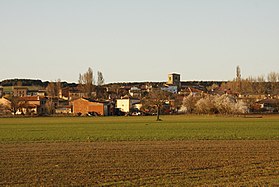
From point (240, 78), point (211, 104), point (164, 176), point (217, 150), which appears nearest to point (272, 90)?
point (240, 78)

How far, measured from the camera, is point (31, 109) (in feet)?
435

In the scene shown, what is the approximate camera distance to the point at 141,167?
834 inches

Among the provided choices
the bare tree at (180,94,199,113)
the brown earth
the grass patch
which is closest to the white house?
the bare tree at (180,94,199,113)

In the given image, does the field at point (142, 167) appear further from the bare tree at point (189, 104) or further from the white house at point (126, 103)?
the white house at point (126, 103)

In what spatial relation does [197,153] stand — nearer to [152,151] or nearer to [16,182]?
[152,151]

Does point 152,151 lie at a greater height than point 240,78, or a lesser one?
lesser

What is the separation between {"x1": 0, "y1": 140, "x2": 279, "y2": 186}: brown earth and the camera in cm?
1748

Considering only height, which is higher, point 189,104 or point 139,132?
point 189,104

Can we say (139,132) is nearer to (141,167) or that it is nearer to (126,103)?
(141,167)

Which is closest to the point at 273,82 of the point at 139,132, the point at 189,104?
the point at 189,104

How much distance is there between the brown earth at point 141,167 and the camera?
1748 centimetres

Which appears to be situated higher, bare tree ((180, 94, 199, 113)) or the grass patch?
bare tree ((180, 94, 199, 113))

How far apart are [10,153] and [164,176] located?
1263 centimetres

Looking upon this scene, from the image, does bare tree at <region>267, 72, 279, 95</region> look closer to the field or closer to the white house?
the white house
